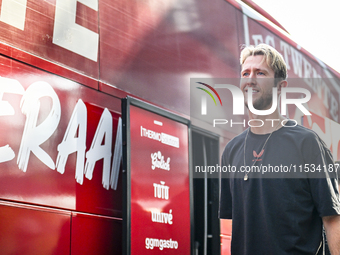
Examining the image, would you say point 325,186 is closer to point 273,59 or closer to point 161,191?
point 273,59

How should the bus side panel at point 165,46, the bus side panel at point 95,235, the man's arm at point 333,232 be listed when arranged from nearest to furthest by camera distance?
the man's arm at point 333,232
the bus side panel at point 95,235
the bus side panel at point 165,46

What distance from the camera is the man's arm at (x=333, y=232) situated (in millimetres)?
1630

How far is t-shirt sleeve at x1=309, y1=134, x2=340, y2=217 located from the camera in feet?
5.41

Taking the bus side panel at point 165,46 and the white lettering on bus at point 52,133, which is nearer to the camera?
the white lettering on bus at point 52,133

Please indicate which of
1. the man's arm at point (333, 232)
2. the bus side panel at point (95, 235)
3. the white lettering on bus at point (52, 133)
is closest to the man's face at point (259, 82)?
the man's arm at point (333, 232)

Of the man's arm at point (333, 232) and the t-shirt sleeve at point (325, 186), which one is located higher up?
the t-shirt sleeve at point (325, 186)

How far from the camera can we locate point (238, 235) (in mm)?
1827

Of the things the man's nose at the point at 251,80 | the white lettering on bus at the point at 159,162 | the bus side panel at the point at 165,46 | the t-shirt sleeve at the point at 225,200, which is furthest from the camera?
the white lettering on bus at the point at 159,162

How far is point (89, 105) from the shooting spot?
2811 millimetres

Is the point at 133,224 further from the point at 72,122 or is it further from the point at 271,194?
the point at 271,194

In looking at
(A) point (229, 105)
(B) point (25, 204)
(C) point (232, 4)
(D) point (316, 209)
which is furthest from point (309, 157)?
(C) point (232, 4)

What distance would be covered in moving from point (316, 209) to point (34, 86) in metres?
1.60

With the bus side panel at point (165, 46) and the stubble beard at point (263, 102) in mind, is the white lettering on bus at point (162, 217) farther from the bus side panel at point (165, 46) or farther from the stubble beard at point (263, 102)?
the stubble beard at point (263, 102)

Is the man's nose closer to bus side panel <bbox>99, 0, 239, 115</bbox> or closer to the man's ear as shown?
the man's ear
